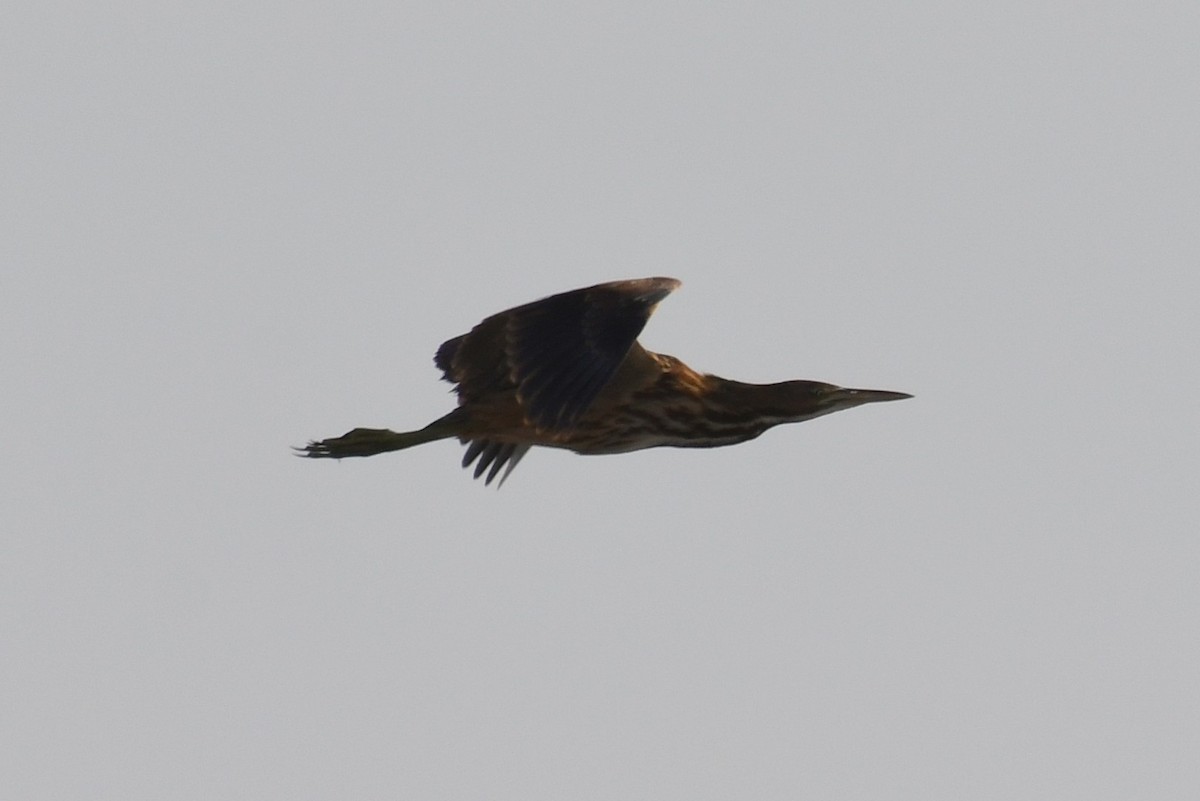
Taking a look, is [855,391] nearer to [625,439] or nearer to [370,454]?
[625,439]

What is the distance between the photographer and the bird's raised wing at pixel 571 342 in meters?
14.0

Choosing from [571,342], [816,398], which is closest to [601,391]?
[571,342]

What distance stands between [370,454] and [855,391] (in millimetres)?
2284

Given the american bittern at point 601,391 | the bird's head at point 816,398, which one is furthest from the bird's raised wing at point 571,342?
the bird's head at point 816,398

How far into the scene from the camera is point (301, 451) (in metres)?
15.5

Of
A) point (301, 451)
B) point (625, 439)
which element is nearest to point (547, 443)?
point (625, 439)

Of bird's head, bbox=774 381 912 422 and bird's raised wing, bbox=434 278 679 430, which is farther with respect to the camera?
bird's head, bbox=774 381 912 422

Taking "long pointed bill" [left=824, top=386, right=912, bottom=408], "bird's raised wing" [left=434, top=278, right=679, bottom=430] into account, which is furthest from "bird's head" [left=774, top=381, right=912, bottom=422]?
"bird's raised wing" [left=434, top=278, right=679, bottom=430]

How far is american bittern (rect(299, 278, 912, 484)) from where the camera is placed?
1412 cm

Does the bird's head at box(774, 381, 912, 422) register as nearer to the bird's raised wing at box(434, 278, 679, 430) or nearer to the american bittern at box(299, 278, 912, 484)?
the american bittern at box(299, 278, 912, 484)

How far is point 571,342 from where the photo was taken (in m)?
14.1

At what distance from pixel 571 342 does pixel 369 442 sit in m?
1.56

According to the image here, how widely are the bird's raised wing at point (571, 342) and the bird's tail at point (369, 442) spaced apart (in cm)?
70

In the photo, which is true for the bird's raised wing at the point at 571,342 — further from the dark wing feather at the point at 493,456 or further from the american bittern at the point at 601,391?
the dark wing feather at the point at 493,456
